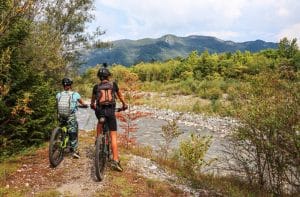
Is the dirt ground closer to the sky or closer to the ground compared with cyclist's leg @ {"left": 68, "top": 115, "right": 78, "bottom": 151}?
closer to the ground

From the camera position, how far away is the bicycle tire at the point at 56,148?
33.7ft

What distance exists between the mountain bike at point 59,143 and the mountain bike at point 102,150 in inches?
45.9

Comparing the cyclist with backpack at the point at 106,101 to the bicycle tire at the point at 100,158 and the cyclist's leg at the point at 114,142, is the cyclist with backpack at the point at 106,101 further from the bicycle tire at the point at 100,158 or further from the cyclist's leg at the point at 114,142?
the bicycle tire at the point at 100,158

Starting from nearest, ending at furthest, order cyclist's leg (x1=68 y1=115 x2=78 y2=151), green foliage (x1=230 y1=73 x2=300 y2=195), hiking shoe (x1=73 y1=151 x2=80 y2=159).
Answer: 1. green foliage (x1=230 y1=73 x2=300 y2=195)
2. cyclist's leg (x1=68 y1=115 x2=78 y2=151)
3. hiking shoe (x1=73 y1=151 x2=80 y2=159)

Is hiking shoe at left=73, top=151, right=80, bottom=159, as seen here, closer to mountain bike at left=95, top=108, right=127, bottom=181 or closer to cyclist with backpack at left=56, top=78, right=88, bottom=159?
cyclist with backpack at left=56, top=78, right=88, bottom=159

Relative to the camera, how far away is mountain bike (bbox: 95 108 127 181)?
374 inches

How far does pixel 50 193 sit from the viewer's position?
899cm

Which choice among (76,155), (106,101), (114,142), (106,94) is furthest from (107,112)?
(76,155)

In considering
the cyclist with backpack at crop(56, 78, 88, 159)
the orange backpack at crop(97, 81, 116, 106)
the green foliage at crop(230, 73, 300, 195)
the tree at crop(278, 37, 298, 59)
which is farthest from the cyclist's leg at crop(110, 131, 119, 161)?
the tree at crop(278, 37, 298, 59)

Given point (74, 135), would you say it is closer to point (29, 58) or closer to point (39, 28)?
point (29, 58)

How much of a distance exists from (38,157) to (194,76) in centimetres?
5930

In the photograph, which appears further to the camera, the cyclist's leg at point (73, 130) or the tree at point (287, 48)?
the tree at point (287, 48)

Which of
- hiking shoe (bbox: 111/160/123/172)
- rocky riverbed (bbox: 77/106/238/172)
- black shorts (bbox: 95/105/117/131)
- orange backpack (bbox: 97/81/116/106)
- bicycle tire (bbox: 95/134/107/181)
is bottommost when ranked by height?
rocky riverbed (bbox: 77/106/238/172)

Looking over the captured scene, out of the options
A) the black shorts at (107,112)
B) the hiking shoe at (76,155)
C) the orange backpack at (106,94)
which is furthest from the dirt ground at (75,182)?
the orange backpack at (106,94)
